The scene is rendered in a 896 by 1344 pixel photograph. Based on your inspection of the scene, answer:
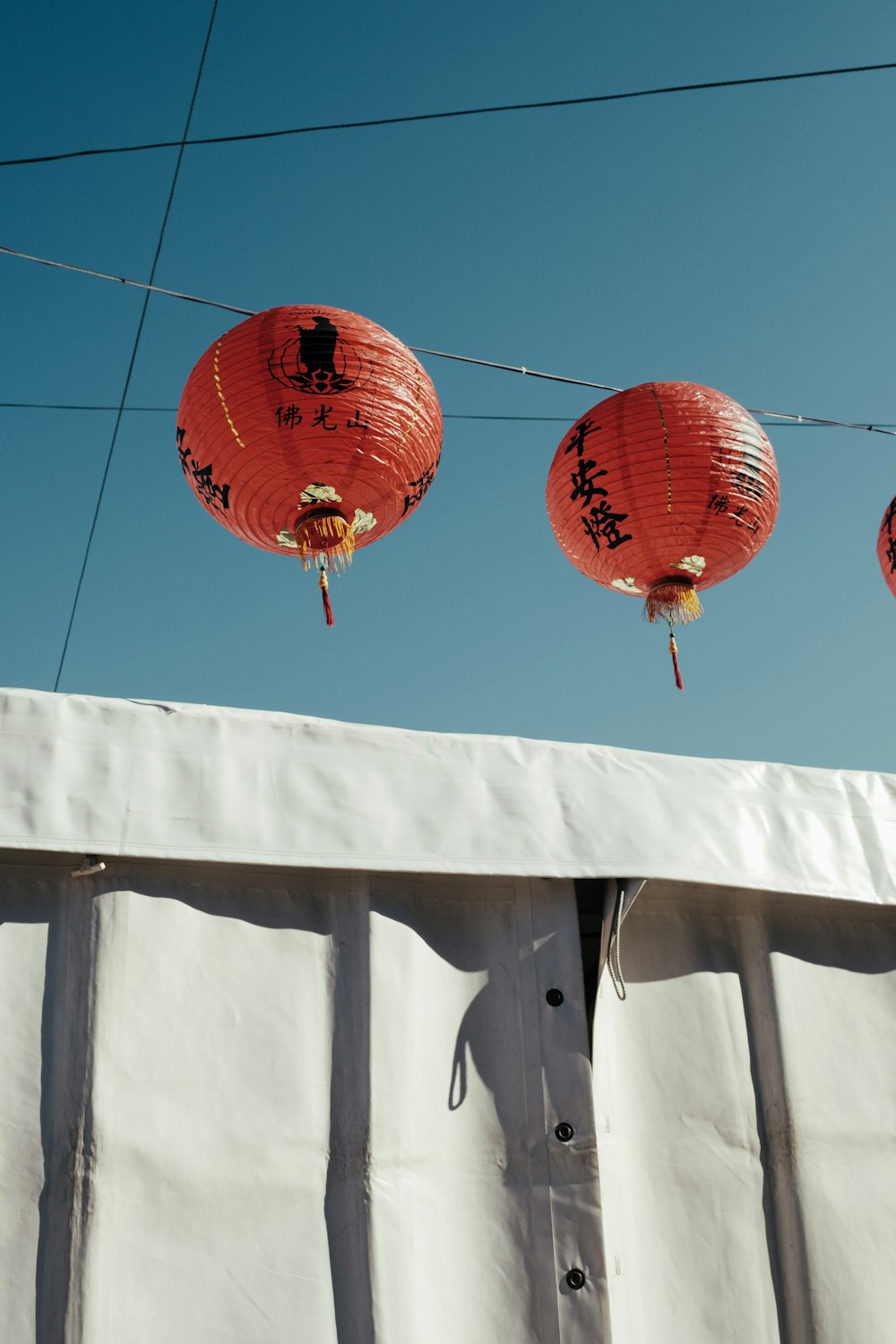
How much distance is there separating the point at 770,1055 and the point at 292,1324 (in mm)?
1184

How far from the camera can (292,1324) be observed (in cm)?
192

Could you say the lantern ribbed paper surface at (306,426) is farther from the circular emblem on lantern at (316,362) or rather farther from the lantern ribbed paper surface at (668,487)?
the lantern ribbed paper surface at (668,487)

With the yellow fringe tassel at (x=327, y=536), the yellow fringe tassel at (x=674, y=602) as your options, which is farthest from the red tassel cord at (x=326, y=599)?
the yellow fringe tassel at (x=674, y=602)

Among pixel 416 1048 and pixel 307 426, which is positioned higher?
pixel 307 426

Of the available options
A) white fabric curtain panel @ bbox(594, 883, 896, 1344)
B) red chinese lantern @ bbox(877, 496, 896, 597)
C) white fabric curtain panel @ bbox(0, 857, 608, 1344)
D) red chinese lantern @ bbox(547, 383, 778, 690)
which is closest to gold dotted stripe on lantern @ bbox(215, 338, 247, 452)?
red chinese lantern @ bbox(547, 383, 778, 690)

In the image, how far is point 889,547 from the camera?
4523mm

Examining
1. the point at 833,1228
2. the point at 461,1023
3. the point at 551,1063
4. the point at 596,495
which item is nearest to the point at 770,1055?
the point at 833,1228

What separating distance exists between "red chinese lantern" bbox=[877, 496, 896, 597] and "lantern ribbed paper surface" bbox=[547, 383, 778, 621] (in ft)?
3.11

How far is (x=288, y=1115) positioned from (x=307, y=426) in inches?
79.8

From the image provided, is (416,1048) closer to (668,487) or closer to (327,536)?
(327,536)

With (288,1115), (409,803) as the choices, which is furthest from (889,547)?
(288,1115)

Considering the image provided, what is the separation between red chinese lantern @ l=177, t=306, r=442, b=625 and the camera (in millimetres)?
3293

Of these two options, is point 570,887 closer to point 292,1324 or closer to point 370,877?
point 370,877

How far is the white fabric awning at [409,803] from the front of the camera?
2109 mm
